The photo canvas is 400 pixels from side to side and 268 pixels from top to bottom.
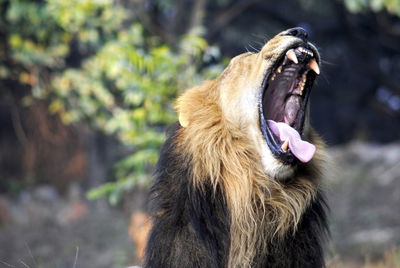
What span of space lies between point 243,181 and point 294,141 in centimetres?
34

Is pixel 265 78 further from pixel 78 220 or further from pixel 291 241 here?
pixel 78 220

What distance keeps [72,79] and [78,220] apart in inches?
177

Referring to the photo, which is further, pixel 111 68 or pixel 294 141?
pixel 111 68

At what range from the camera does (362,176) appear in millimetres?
13312

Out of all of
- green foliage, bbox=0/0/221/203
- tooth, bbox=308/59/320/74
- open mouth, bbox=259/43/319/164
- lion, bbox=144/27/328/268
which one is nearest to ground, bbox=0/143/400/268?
green foliage, bbox=0/0/221/203

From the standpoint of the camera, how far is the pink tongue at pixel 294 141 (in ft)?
11.5

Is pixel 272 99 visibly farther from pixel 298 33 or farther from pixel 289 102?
pixel 298 33

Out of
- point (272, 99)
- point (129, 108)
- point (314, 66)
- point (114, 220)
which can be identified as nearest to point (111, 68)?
point (129, 108)

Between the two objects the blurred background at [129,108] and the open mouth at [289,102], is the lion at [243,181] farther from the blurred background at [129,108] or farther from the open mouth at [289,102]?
the blurred background at [129,108]

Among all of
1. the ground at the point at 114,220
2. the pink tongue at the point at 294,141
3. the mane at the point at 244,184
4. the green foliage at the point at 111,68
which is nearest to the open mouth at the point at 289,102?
the pink tongue at the point at 294,141

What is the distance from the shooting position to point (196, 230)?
3398mm

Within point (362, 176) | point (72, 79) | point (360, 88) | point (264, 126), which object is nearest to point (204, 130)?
point (264, 126)

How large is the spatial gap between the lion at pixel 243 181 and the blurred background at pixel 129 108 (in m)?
2.03

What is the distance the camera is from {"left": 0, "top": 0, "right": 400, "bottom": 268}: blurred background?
686 cm
